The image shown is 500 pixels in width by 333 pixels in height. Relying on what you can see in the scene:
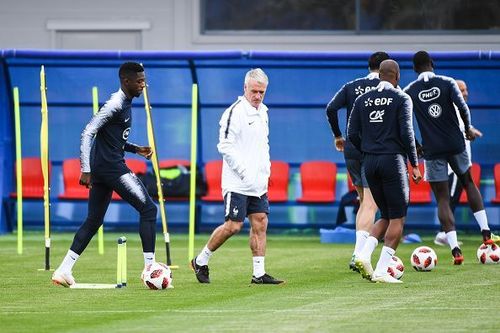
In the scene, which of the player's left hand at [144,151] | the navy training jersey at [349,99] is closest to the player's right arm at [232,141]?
the player's left hand at [144,151]

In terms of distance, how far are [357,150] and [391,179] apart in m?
1.83

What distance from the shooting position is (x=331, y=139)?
23766 millimetres

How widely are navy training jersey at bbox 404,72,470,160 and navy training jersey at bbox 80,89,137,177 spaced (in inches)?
168

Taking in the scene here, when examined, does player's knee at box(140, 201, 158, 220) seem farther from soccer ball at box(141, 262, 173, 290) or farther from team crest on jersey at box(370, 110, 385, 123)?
team crest on jersey at box(370, 110, 385, 123)

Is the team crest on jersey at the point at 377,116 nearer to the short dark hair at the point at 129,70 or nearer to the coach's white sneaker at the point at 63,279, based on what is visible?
the short dark hair at the point at 129,70

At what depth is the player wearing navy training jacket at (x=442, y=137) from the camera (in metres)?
16.2

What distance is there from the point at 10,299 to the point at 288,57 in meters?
9.78

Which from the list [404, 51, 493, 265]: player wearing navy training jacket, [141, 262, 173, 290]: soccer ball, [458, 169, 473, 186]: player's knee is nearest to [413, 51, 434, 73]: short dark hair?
[404, 51, 493, 265]: player wearing navy training jacket

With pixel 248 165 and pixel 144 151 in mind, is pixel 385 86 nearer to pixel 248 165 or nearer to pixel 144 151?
pixel 248 165

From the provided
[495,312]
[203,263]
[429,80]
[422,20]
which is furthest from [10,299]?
[422,20]

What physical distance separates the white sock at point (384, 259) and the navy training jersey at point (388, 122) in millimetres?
856

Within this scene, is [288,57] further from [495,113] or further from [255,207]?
[255,207]

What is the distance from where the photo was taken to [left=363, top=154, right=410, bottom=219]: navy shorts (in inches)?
536

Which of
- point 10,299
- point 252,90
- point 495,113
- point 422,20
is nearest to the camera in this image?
point 10,299
